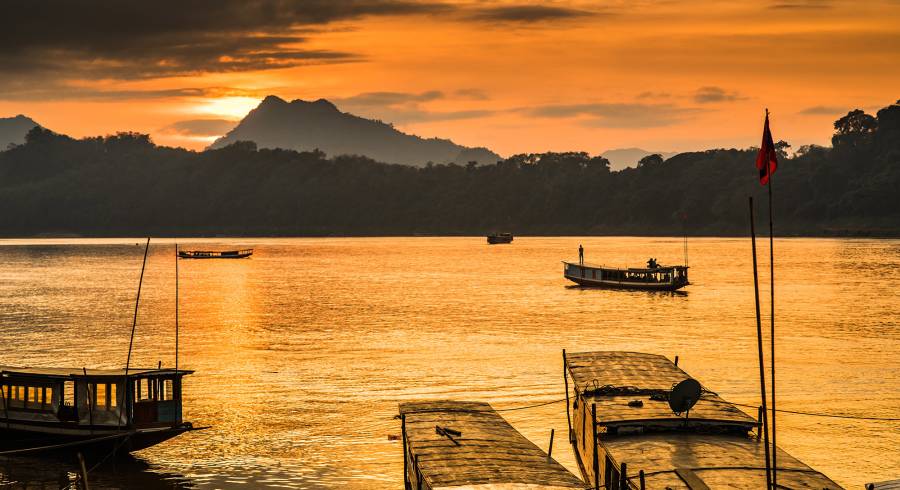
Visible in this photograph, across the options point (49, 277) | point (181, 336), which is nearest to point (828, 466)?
point (181, 336)

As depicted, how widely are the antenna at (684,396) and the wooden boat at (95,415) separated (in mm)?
19749

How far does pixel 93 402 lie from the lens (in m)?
42.2

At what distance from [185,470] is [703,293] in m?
104

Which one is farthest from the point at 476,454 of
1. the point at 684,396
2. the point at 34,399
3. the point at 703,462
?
the point at 34,399

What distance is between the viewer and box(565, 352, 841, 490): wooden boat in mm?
28125

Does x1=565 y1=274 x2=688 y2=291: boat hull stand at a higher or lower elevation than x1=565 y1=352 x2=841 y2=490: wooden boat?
higher

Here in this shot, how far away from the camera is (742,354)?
74750mm

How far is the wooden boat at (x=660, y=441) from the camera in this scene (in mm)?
28125

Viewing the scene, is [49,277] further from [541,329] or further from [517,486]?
[517,486]

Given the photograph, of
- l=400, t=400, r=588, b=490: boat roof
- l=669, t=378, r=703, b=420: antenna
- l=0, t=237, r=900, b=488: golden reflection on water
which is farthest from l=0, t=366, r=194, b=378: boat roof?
l=669, t=378, r=703, b=420: antenna

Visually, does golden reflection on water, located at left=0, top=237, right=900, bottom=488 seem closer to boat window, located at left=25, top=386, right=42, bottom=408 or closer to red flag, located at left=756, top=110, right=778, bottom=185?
boat window, located at left=25, top=386, right=42, bottom=408

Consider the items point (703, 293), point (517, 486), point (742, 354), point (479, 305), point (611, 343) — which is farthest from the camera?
point (703, 293)

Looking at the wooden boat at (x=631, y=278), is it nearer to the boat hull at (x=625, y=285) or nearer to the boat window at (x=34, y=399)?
the boat hull at (x=625, y=285)

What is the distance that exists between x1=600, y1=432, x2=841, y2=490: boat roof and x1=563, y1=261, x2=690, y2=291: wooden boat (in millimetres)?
99327
